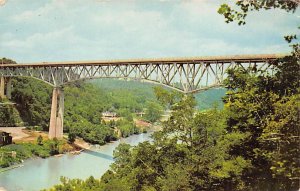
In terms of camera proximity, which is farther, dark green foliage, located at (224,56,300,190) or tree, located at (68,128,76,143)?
tree, located at (68,128,76,143)

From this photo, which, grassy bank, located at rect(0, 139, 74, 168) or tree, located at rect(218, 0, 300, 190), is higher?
tree, located at rect(218, 0, 300, 190)

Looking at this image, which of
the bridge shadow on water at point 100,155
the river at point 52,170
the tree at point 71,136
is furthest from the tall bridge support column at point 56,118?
the river at point 52,170

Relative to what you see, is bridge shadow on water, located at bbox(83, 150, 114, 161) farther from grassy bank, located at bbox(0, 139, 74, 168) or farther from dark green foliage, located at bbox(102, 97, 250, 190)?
dark green foliage, located at bbox(102, 97, 250, 190)

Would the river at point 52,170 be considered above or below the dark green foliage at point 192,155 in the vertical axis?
below

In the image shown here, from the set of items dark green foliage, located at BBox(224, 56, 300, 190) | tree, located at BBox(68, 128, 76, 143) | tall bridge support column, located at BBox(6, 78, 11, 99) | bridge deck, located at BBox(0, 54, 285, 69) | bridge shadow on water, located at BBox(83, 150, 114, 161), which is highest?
bridge deck, located at BBox(0, 54, 285, 69)

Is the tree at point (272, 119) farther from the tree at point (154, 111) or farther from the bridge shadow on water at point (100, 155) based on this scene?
the bridge shadow on water at point (100, 155)

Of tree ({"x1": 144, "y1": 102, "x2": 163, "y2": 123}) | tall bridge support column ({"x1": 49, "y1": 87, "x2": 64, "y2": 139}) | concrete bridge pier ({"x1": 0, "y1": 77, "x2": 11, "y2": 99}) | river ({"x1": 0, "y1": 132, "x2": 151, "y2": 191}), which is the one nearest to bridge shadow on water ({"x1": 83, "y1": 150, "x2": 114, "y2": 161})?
river ({"x1": 0, "y1": 132, "x2": 151, "y2": 191})

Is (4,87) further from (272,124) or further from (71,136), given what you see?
(272,124)

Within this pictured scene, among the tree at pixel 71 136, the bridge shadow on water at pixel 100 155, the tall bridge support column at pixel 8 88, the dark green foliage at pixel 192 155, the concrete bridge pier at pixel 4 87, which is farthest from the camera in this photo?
the tall bridge support column at pixel 8 88
